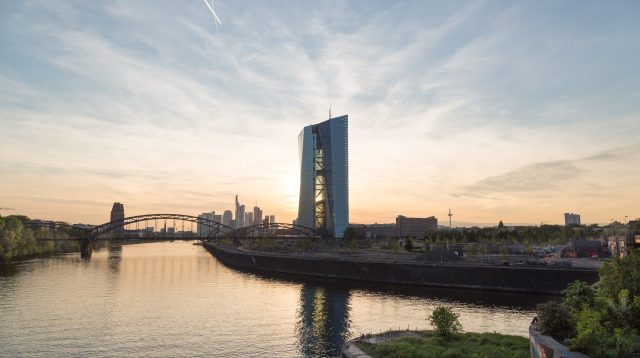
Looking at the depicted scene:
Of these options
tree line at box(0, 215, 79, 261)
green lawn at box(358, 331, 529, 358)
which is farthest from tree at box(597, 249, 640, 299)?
tree line at box(0, 215, 79, 261)

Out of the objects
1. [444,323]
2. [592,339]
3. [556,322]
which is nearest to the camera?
[592,339]

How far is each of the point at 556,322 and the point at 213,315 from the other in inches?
1924

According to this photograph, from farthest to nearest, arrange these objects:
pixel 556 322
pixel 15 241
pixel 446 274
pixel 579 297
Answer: pixel 15 241 < pixel 446 274 < pixel 579 297 < pixel 556 322

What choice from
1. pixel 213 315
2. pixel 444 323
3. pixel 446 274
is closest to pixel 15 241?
pixel 213 315

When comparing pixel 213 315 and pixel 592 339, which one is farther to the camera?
pixel 213 315

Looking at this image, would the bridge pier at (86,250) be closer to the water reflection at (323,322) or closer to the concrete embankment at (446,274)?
the concrete embankment at (446,274)

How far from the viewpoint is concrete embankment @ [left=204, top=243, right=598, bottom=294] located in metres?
79.7

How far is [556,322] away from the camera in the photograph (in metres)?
25.6

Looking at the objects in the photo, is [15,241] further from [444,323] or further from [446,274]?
[444,323]

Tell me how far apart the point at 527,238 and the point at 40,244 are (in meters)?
204

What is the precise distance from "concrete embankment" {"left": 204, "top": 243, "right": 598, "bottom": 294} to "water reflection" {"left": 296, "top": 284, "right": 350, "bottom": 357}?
1624 cm

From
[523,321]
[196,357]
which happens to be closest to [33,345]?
[196,357]

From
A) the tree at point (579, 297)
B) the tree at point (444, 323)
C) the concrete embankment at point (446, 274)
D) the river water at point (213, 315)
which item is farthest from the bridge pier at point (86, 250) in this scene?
the tree at point (579, 297)

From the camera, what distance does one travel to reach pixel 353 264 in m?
111
